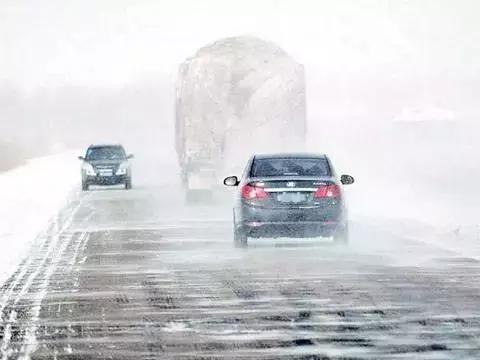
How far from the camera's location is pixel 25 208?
34438mm

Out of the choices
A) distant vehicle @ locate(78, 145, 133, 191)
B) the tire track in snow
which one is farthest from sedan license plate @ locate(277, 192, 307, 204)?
distant vehicle @ locate(78, 145, 133, 191)

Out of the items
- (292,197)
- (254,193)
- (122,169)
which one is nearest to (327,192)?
(292,197)

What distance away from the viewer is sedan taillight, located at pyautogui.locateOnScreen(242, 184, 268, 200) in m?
19.6

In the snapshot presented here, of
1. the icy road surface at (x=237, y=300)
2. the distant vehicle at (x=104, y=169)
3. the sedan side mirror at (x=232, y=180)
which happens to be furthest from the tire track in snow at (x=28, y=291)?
the distant vehicle at (x=104, y=169)

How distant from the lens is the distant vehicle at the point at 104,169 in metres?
45.9

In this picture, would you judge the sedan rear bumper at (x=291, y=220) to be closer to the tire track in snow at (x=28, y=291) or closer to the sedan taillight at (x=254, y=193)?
the sedan taillight at (x=254, y=193)

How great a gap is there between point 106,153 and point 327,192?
28853 millimetres

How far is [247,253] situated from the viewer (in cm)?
1947

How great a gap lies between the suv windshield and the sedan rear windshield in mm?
26182

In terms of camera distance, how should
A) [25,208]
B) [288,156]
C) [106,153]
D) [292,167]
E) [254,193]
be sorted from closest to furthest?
1. [254,193]
2. [288,156]
3. [292,167]
4. [25,208]
5. [106,153]

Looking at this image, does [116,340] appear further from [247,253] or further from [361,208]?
[361,208]

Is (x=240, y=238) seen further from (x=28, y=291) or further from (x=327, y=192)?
(x=28, y=291)

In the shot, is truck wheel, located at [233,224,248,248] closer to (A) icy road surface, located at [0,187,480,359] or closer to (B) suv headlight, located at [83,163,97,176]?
(A) icy road surface, located at [0,187,480,359]

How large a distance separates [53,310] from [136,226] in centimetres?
1403
